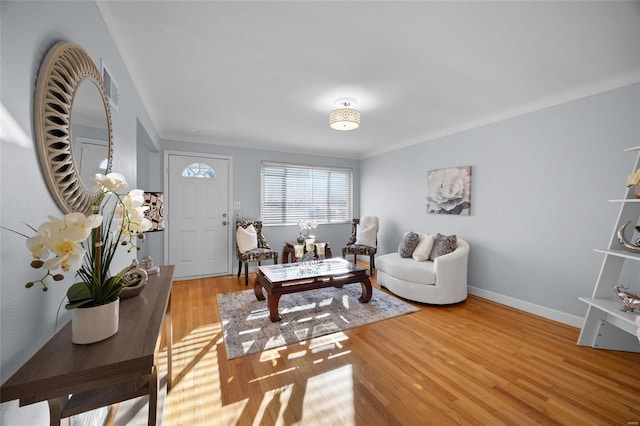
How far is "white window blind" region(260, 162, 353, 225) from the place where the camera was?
517 centimetres

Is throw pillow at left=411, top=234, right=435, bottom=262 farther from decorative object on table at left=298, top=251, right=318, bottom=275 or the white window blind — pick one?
the white window blind

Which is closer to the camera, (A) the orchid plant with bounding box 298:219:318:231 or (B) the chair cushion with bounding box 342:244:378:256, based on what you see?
(A) the orchid plant with bounding box 298:219:318:231

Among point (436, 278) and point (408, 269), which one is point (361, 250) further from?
point (436, 278)

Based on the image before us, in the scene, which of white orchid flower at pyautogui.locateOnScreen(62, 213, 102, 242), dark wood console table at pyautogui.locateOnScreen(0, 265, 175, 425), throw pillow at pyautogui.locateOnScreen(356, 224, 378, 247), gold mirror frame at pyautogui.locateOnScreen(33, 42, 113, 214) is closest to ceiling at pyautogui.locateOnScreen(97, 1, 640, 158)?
gold mirror frame at pyautogui.locateOnScreen(33, 42, 113, 214)

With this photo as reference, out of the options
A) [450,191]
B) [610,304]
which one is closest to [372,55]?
[450,191]

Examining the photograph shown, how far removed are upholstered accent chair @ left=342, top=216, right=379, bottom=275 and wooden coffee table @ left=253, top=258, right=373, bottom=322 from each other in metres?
1.16

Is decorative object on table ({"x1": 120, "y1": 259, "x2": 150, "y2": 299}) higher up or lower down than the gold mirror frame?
lower down

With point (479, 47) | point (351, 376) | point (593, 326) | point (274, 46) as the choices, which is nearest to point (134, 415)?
point (351, 376)

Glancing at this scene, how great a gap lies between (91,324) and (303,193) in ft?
15.6

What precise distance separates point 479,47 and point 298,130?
102 inches

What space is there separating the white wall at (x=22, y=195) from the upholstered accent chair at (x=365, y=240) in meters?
4.12

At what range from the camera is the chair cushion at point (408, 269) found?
332cm

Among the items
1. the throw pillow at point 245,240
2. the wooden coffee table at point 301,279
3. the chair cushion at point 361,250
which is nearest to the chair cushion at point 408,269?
the wooden coffee table at point 301,279

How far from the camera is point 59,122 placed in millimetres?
1012
